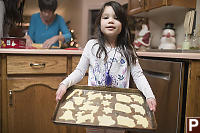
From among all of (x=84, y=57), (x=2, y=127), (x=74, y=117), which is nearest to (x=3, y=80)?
(x=2, y=127)

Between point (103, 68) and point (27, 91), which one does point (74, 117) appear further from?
point (27, 91)

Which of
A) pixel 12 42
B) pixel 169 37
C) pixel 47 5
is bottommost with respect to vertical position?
pixel 12 42

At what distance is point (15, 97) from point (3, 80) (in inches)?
5.9

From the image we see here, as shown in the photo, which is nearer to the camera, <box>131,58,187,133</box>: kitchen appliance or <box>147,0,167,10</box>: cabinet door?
<box>131,58,187,133</box>: kitchen appliance

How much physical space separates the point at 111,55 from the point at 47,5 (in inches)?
45.2

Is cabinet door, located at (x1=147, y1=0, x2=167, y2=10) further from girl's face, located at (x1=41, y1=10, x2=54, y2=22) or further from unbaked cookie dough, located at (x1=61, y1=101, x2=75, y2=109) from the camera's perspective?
unbaked cookie dough, located at (x1=61, y1=101, x2=75, y2=109)

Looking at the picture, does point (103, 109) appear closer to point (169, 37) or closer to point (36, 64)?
point (36, 64)

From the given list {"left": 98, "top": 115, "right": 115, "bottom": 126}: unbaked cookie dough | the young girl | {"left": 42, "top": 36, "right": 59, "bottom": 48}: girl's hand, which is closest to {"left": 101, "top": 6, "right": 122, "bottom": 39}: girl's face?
the young girl

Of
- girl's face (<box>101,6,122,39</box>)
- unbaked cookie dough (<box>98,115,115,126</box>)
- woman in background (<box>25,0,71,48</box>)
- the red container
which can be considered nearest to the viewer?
unbaked cookie dough (<box>98,115,115,126</box>)

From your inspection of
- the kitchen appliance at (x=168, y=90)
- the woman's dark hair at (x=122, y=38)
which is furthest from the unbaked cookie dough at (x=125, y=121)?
the kitchen appliance at (x=168, y=90)

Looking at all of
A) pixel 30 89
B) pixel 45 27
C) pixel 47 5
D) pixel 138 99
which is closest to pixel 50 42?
pixel 45 27

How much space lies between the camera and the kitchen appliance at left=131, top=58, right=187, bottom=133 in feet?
3.77

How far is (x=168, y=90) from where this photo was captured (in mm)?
1241

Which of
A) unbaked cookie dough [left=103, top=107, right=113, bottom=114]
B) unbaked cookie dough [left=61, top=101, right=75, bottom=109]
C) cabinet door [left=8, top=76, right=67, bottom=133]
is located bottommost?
cabinet door [left=8, top=76, right=67, bottom=133]
